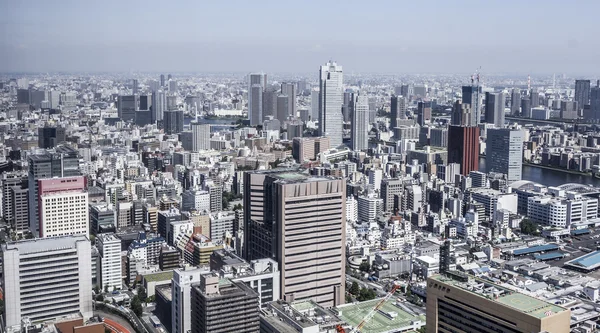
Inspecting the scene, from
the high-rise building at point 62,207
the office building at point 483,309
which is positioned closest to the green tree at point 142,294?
the high-rise building at point 62,207

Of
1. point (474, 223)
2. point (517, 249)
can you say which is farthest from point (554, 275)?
point (474, 223)

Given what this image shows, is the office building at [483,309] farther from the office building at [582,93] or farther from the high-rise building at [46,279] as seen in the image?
the office building at [582,93]

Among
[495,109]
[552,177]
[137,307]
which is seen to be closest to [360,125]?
[552,177]

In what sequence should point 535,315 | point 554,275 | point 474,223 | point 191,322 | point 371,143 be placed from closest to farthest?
point 535,315 → point 191,322 → point 554,275 → point 474,223 → point 371,143

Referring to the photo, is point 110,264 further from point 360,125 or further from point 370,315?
point 360,125

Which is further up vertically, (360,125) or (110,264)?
(360,125)

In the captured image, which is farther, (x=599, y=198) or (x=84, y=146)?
(x=84, y=146)

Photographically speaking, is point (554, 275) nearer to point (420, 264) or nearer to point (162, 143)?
point (420, 264)

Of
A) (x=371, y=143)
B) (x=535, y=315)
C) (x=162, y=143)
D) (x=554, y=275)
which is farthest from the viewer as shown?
(x=371, y=143)
